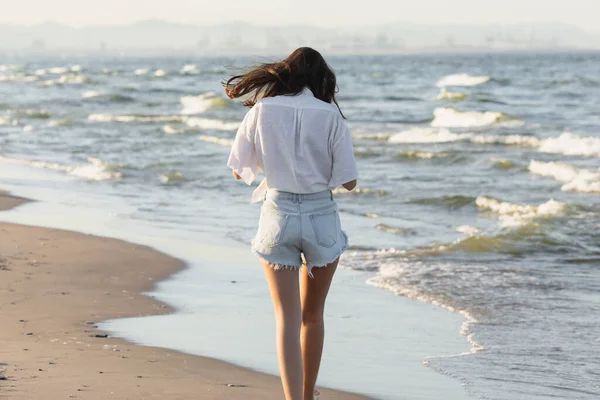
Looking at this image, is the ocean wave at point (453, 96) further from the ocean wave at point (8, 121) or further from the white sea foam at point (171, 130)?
the ocean wave at point (8, 121)

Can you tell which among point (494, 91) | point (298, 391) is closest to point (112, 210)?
point (298, 391)

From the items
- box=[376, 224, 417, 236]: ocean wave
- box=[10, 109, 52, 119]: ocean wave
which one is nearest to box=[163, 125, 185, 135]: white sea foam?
box=[10, 109, 52, 119]: ocean wave

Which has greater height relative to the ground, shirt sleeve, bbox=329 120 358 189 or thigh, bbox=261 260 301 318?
shirt sleeve, bbox=329 120 358 189

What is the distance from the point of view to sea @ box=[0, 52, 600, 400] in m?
6.64

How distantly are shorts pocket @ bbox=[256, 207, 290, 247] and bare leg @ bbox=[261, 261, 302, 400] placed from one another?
11 centimetres

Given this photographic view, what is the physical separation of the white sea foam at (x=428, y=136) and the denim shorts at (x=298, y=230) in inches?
788

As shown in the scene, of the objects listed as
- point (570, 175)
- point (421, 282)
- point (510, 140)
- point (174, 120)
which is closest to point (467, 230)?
point (421, 282)

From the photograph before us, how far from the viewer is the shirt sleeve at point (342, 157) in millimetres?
4172

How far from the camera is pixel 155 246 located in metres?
10.1

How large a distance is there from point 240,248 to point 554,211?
4.72 m

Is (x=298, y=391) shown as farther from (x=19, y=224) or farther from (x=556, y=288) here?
(x=19, y=224)

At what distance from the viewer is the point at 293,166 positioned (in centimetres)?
418

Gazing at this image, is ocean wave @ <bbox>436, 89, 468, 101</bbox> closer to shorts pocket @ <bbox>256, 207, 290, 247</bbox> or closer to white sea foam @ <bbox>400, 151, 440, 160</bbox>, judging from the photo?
white sea foam @ <bbox>400, 151, 440, 160</bbox>

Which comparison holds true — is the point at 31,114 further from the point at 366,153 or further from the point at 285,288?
the point at 285,288
